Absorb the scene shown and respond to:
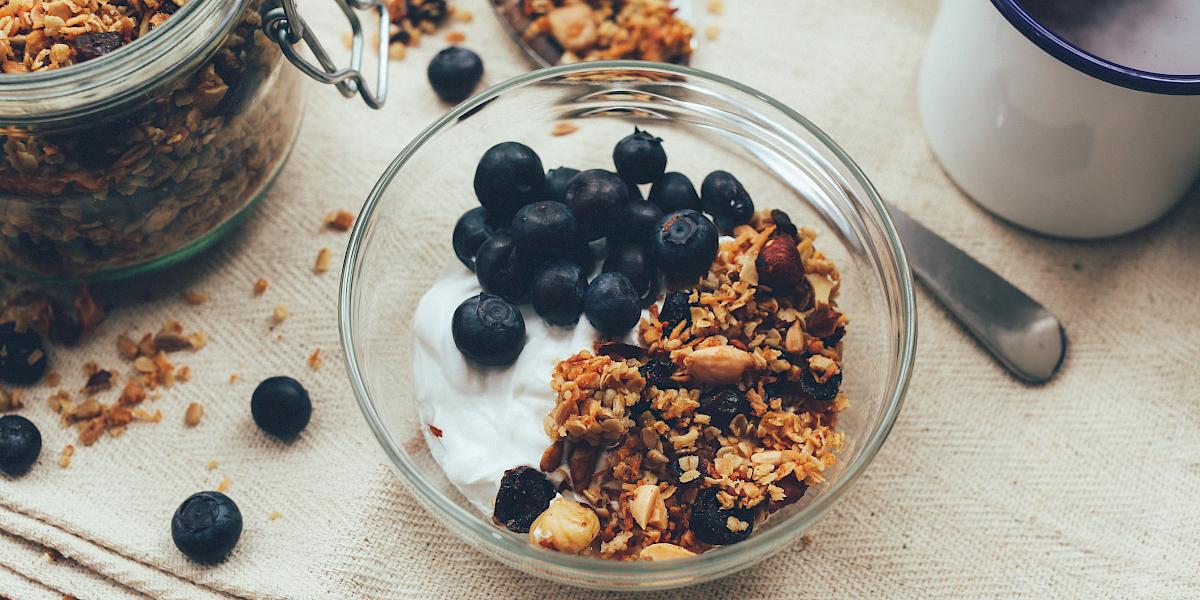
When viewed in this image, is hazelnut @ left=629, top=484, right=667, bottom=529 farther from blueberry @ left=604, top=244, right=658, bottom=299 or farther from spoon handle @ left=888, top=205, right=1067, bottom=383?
spoon handle @ left=888, top=205, right=1067, bottom=383

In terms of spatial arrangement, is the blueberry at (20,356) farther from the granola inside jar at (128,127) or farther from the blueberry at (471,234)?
the blueberry at (471,234)

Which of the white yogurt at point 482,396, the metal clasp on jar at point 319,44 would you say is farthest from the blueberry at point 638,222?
the metal clasp on jar at point 319,44

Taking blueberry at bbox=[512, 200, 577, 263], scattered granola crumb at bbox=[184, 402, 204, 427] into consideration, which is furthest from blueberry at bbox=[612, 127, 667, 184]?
scattered granola crumb at bbox=[184, 402, 204, 427]

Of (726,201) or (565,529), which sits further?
(726,201)

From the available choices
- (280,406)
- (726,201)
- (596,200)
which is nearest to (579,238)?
(596,200)

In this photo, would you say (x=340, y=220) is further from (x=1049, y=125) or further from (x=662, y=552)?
(x=1049, y=125)

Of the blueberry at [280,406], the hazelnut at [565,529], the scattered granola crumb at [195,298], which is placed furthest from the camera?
the scattered granola crumb at [195,298]
